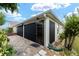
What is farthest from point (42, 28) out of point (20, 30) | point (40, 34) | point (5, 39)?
point (5, 39)

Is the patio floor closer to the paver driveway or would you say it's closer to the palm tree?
the paver driveway

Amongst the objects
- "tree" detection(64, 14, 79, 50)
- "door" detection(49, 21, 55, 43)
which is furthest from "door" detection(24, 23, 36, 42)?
"tree" detection(64, 14, 79, 50)

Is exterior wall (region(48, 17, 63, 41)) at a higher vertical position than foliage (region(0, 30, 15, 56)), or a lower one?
higher

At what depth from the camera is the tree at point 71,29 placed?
3.82 ft

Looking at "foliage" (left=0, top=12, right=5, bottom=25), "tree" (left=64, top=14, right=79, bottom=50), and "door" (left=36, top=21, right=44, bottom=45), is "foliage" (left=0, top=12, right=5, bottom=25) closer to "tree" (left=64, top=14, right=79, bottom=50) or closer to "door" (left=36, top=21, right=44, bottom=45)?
"door" (left=36, top=21, right=44, bottom=45)

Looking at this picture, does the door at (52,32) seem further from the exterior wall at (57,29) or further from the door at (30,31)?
the door at (30,31)

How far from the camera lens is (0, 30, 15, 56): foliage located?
1.16m

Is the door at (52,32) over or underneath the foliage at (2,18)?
underneath

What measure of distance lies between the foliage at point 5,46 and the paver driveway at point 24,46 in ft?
0.11

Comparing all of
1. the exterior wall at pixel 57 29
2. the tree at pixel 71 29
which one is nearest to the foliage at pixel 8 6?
the exterior wall at pixel 57 29

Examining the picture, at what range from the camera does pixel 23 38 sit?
1.20 metres

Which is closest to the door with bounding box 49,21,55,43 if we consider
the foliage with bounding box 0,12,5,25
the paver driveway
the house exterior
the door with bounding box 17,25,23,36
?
the house exterior

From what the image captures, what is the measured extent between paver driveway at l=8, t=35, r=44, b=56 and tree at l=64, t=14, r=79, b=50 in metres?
0.22

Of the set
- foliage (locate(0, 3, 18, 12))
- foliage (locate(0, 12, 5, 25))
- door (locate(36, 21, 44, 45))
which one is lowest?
door (locate(36, 21, 44, 45))
